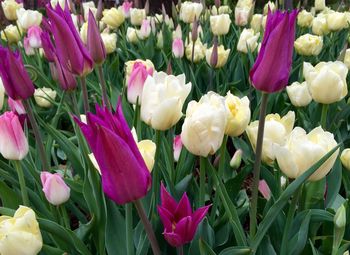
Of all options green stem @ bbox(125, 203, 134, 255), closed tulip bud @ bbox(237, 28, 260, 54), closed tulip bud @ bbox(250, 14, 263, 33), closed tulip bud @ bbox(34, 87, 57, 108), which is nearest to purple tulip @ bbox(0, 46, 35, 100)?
green stem @ bbox(125, 203, 134, 255)

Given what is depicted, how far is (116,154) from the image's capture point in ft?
2.23

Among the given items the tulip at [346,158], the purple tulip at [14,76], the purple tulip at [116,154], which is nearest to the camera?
the purple tulip at [116,154]

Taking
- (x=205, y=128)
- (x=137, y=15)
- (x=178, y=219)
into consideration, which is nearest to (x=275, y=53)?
(x=205, y=128)

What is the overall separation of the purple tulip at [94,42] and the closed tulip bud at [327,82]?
20.6 inches

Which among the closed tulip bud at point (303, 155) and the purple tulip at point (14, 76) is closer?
the closed tulip bud at point (303, 155)

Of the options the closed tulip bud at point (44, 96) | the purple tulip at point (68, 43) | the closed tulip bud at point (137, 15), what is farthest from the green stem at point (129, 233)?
the closed tulip bud at point (137, 15)

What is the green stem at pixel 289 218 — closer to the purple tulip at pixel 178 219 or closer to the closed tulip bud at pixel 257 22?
the purple tulip at pixel 178 219

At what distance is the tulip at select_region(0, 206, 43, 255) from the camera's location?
836mm

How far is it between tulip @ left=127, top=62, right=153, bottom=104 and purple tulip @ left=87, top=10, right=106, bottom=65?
3.8 inches

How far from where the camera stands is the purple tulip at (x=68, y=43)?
3.32ft

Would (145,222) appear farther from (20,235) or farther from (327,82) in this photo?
(327,82)

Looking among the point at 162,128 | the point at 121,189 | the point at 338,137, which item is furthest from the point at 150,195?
the point at 338,137

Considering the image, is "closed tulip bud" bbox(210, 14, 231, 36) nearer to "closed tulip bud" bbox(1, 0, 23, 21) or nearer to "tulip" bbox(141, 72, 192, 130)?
"closed tulip bud" bbox(1, 0, 23, 21)

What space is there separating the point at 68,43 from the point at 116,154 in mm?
459
